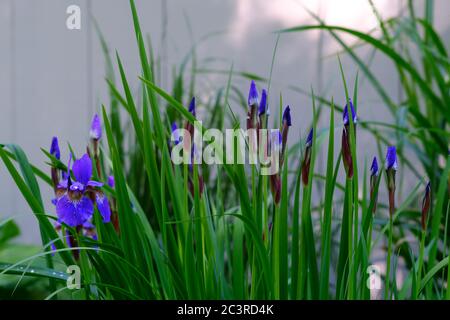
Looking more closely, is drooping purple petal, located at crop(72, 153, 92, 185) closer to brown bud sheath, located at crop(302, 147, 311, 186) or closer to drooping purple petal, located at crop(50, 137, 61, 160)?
drooping purple petal, located at crop(50, 137, 61, 160)

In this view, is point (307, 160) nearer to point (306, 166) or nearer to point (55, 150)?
point (306, 166)

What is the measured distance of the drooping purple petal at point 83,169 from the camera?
1.81 ft

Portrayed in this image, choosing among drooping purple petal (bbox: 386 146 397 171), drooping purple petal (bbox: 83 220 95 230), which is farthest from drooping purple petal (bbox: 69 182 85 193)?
drooping purple petal (bbox: 386 146 397 171)

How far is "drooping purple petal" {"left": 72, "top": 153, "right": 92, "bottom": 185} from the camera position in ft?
1.81

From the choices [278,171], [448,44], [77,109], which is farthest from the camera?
[77,109]

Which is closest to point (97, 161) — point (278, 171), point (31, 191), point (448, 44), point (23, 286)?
point (31, 191)

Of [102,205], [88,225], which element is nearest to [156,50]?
[88,225]

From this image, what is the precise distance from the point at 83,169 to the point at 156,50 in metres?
1.01

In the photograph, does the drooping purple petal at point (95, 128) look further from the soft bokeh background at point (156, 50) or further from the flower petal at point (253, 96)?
the soft bokeh background at point (156, 50)

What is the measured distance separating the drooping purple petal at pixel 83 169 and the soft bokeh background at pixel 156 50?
0.91 metres

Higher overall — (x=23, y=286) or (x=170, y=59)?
(x=170, y=59)

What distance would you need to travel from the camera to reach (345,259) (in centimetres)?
59

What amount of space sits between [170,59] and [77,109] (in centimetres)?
25
